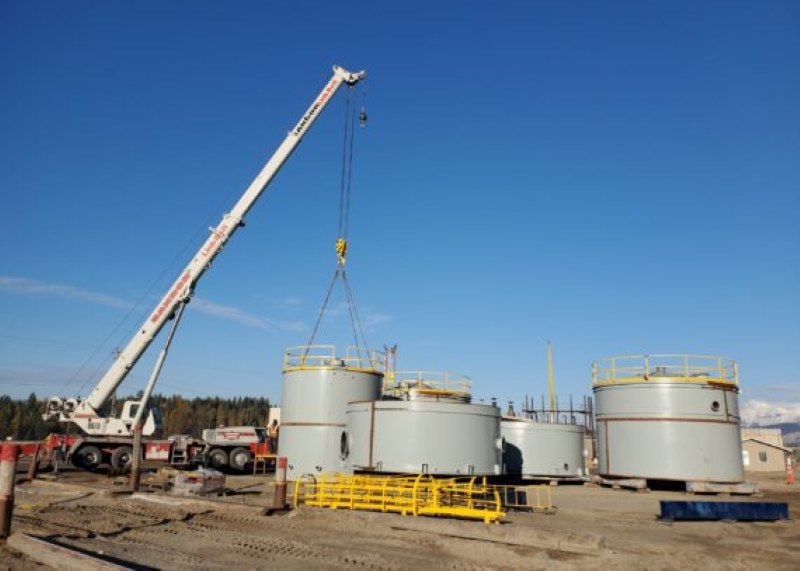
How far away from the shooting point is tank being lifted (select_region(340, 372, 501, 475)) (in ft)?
63.0

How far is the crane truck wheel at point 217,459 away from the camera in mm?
32531

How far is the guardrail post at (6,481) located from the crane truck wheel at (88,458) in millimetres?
20241

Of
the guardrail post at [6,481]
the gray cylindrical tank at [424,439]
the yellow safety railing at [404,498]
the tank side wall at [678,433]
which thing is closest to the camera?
the guardrail post at [6,481]

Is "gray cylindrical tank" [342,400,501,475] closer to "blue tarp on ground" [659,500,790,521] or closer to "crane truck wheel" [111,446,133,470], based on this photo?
"blue tarp on ground" [659,500,790,521]

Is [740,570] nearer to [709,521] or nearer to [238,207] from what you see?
[709,521]

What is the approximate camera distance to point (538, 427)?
2986 cm

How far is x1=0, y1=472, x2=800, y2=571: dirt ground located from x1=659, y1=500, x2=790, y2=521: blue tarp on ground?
433 mm

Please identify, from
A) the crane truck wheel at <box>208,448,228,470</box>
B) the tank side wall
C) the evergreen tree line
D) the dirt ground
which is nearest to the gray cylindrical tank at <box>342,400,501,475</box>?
the dirt ground

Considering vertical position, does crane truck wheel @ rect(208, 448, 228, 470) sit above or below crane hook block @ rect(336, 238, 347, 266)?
below

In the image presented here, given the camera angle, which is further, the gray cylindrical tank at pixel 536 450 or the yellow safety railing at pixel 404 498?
the gray cylindrical tank at pixel 536 450

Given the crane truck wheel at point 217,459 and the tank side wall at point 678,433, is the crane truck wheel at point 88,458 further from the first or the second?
the tank side wall at point 678,433

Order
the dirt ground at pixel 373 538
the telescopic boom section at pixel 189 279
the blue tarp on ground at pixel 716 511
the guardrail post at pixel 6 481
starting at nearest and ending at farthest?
the dirt ground at pixel 373 538, the guardrail post at pixel 6 481, the blue tarp on ground at pixel 716 511, the telescopic boom section at pixel 189 279

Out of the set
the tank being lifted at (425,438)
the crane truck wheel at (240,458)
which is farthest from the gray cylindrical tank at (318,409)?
the crane truck wheel at (240,458)

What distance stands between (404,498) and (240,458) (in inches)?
769
